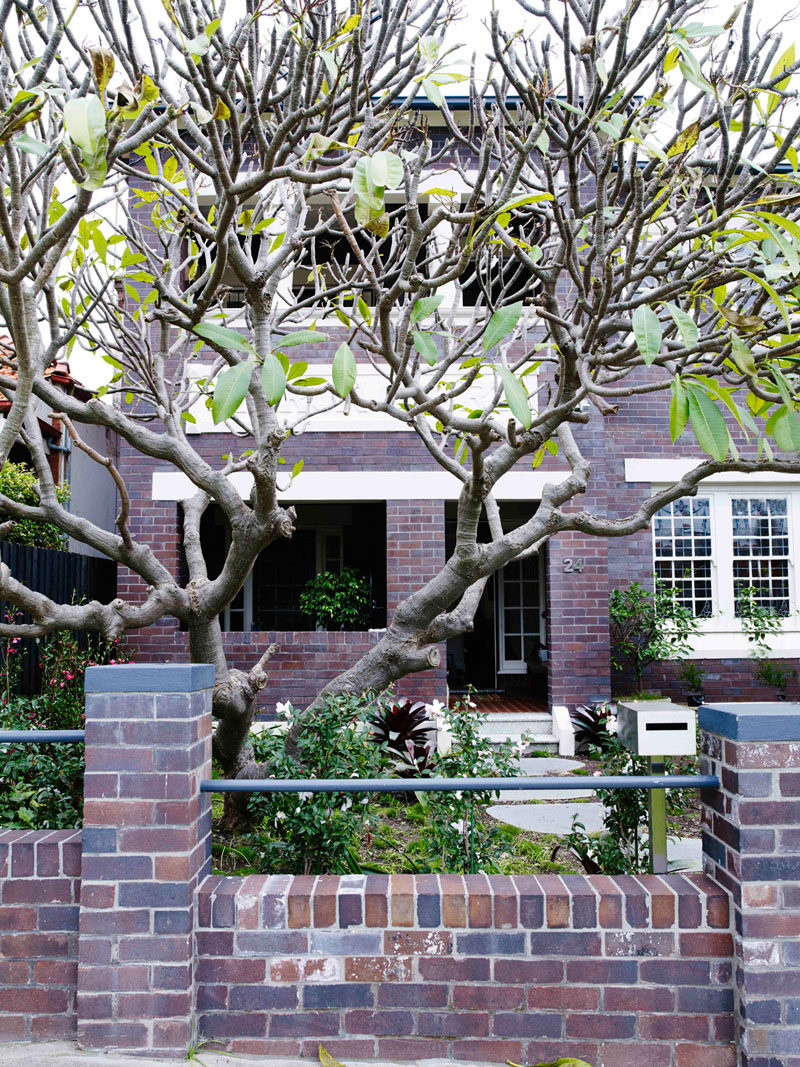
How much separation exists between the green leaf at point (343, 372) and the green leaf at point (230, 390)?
232mm

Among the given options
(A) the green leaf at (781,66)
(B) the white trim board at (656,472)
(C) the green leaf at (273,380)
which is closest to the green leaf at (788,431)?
(A) the green leaf at (781,66)

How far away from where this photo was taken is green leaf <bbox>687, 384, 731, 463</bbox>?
2158 mm

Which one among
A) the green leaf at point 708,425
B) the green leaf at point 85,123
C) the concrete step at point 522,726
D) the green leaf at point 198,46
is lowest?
the concrete step at point 522,726

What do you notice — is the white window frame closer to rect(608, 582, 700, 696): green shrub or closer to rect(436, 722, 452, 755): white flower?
rect(608, 582, 700, 696): green shrub

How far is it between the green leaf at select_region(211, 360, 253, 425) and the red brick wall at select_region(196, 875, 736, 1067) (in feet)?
6.05

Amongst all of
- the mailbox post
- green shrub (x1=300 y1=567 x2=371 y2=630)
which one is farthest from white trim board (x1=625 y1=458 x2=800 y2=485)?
the mailbox post

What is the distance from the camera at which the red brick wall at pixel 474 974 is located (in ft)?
9.30

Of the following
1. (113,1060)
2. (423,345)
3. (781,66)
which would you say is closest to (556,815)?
(113,1060)

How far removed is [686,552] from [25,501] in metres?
7.24

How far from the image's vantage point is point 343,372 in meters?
2.15

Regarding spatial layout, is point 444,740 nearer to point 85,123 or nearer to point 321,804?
point 321,804

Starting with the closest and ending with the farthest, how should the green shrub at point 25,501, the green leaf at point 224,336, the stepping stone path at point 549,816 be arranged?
A: the green leaf at point 224,336, the stepping stone path at point 549,816, the green shrub at point 25,501

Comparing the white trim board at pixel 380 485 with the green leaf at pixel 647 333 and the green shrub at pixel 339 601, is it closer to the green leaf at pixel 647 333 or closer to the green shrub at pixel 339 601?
the green shrub at pixel 339 601

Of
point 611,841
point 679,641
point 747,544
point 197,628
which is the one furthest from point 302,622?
point 611,841
